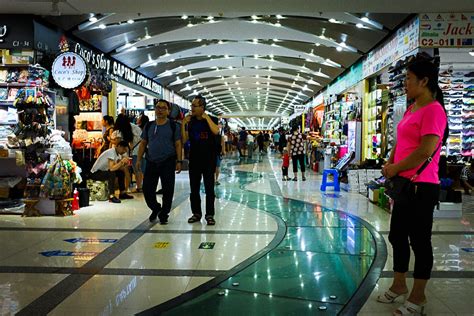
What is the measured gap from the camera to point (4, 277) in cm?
383

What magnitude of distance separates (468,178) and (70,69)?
8268 mm

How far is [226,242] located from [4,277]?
2.16 m

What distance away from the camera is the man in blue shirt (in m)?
6.06

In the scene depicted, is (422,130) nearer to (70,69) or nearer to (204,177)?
(204,177)

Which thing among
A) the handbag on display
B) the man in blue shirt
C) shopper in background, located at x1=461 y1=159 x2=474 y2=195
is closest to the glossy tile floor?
the man in blue shirt

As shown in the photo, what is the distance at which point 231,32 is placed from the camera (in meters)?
13.2

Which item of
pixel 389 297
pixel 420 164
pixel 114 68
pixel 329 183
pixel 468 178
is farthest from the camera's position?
pixel 114 68

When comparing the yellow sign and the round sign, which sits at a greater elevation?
the round sign

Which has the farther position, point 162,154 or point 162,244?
point 162,154

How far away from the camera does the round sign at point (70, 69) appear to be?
8156 millimetres

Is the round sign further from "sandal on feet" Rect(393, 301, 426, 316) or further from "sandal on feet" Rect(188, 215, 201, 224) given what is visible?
"sandal on feet" Rect(393, 301, 426, 316)

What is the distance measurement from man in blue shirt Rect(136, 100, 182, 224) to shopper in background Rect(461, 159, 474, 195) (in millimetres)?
7020

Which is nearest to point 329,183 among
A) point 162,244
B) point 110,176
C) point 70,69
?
point 110,176

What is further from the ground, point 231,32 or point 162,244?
point 231,32
